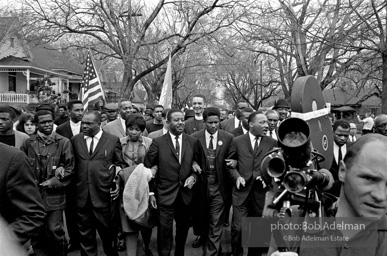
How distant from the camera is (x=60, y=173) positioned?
5.45m

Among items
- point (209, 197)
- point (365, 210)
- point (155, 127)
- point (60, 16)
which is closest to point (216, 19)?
point (60, 16)

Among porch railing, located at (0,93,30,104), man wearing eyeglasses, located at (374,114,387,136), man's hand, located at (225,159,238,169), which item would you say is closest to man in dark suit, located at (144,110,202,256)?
man's hand, located at (225,159,238,169)

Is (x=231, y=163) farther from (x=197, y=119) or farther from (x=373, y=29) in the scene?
(x=373, y=29)

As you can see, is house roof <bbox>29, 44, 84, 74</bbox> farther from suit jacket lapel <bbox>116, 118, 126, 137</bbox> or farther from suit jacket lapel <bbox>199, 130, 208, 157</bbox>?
suit jacket lapel <bbox>199, 130, 208, 157</bbox>

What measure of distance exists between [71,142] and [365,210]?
456cm

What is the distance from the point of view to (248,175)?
5.86 m

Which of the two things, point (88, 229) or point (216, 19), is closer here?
point (88, 229)

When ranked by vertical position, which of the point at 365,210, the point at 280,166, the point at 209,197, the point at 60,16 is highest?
the point at 60,16

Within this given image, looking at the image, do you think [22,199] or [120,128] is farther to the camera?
[120,128]

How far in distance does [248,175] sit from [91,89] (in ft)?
17.8

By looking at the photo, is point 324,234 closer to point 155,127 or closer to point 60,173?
point 60,173

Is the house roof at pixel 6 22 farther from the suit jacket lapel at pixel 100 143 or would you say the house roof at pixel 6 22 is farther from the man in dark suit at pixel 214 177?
the man in dark suit at pixel 214 177

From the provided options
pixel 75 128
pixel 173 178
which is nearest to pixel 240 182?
pixel 173 178

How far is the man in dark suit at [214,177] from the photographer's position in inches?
236
